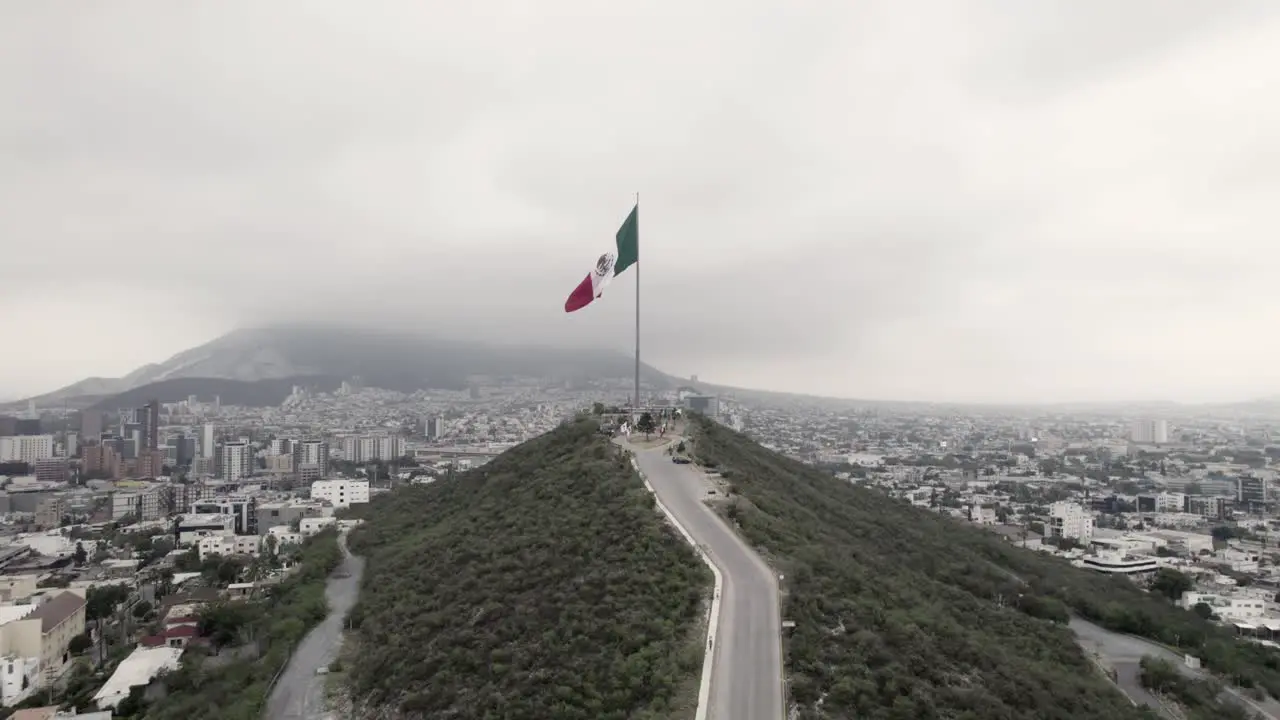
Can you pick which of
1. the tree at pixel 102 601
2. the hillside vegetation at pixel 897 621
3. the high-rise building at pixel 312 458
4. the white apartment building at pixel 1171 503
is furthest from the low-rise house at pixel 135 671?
the white apartment building at pixel 1171 503

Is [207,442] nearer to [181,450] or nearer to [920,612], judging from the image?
[181,450]

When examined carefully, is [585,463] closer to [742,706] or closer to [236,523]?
[742,706]

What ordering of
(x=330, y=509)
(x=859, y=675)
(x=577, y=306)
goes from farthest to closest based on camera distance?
(x=330, y=509) < (x=577, y=306) < (x=859, y=675)

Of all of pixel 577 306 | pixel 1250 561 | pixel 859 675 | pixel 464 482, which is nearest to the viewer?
pixel 859 675

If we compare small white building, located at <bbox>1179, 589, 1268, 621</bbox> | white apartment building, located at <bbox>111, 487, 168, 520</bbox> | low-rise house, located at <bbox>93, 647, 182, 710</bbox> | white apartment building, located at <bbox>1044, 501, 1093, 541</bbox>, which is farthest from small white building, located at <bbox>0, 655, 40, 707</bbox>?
white apartment building, located at <bbox>1044, 501, 1093, 541</bbox>

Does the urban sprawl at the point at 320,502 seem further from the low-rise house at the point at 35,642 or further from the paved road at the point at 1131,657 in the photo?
the paved road at the point at 1131,657

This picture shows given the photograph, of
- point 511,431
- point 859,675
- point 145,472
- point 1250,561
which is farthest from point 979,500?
point 145,472
